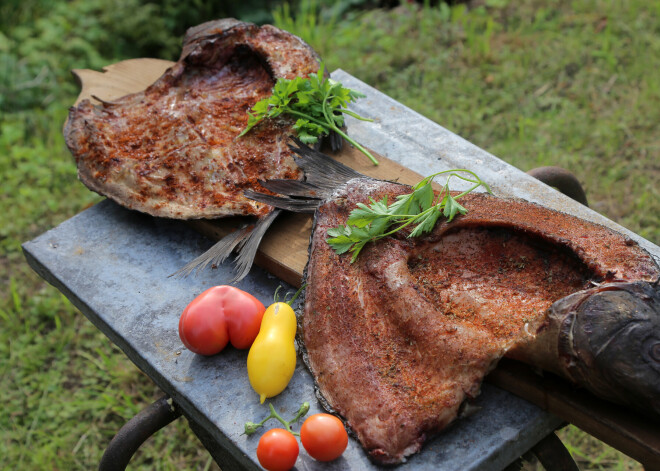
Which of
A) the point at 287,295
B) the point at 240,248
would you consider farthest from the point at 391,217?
the point at 240,248

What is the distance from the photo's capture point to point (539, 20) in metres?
6.51

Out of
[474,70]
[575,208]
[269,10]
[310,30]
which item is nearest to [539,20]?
[474,70]

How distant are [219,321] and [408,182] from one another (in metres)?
1.34

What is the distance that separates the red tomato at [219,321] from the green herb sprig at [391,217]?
0.46 m

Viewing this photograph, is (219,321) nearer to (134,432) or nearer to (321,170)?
(134,432)

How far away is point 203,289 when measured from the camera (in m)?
3.04

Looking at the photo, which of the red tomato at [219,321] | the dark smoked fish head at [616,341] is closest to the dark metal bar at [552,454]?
the dark smoked fish head at [616,341]

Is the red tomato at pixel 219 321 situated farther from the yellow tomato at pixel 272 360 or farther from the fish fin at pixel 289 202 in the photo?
the fish fin at pixel 289 202

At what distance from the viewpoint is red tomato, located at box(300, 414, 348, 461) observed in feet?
7.31

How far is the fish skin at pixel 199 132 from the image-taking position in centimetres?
321

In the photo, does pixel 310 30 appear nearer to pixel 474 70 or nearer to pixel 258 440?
pixel 474 70

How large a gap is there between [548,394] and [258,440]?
1089 mm

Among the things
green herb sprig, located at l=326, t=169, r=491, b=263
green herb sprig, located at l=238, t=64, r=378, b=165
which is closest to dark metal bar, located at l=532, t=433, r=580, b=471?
green herb sprig, located at l=326, t=169, r=491, b=263

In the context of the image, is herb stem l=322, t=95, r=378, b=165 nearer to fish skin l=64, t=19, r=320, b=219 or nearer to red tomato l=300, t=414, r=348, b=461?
fish skin l=64, t=19, r=320, b=219
